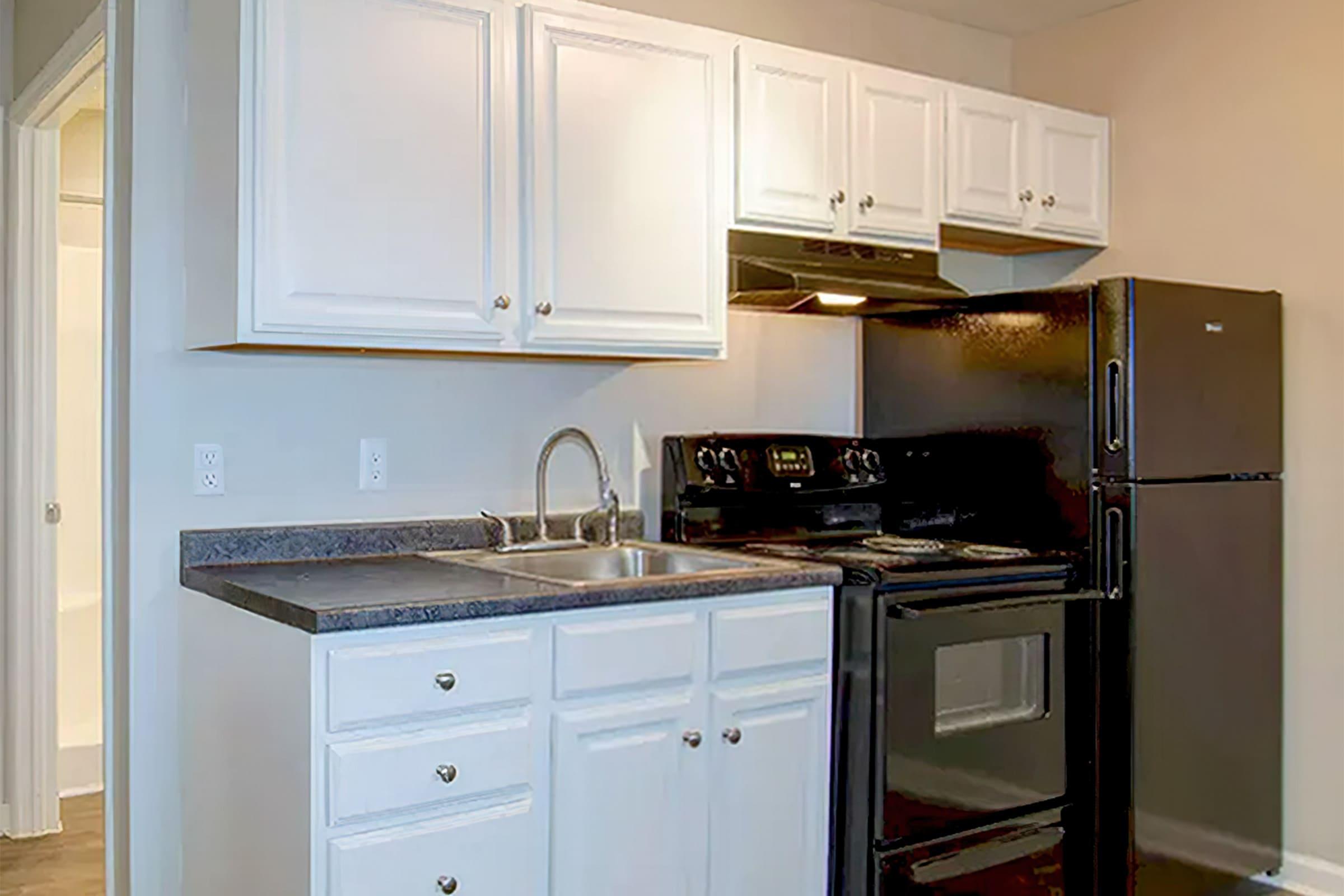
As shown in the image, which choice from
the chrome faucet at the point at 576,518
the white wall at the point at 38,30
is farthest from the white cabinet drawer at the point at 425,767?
the white wall at the point at 38,30

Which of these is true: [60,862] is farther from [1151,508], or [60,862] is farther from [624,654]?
[1151,508]

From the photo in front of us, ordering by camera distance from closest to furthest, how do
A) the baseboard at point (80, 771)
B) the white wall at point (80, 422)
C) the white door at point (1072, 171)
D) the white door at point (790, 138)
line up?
the white door at point (790, 138) → the white door at point (1072, 171) → the baseboard at point (80, 771) → the white wall at point (80, 422)

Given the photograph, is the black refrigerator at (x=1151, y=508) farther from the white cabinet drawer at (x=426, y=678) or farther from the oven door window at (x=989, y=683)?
the white cabinet drawer at (x=426, y=678)

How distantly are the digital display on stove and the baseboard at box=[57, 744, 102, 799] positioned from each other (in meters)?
2.57

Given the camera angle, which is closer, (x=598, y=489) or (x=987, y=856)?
(x=987, y=856)

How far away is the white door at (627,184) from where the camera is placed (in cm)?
270

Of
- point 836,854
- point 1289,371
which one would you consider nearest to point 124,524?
point 836,854

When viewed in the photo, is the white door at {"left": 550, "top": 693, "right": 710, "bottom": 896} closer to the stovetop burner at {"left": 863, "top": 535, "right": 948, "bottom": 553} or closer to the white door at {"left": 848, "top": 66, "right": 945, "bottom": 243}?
the stovetop burner at {"left": 863, "top": 535, "right": 948, "bottom": 553}

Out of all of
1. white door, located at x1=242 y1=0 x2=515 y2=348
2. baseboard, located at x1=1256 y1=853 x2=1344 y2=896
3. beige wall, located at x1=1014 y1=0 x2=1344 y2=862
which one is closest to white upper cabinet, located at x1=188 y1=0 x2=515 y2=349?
→ white door, located at x1=242 y1=0 x2=515 y2=348

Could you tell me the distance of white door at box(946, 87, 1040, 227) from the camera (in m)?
3.38

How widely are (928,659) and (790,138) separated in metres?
1.27

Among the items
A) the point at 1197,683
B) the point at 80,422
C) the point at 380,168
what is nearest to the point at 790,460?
the point at 1197,683

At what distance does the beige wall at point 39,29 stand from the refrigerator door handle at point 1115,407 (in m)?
2.49

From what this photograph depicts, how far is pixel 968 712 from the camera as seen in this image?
9.59ft
